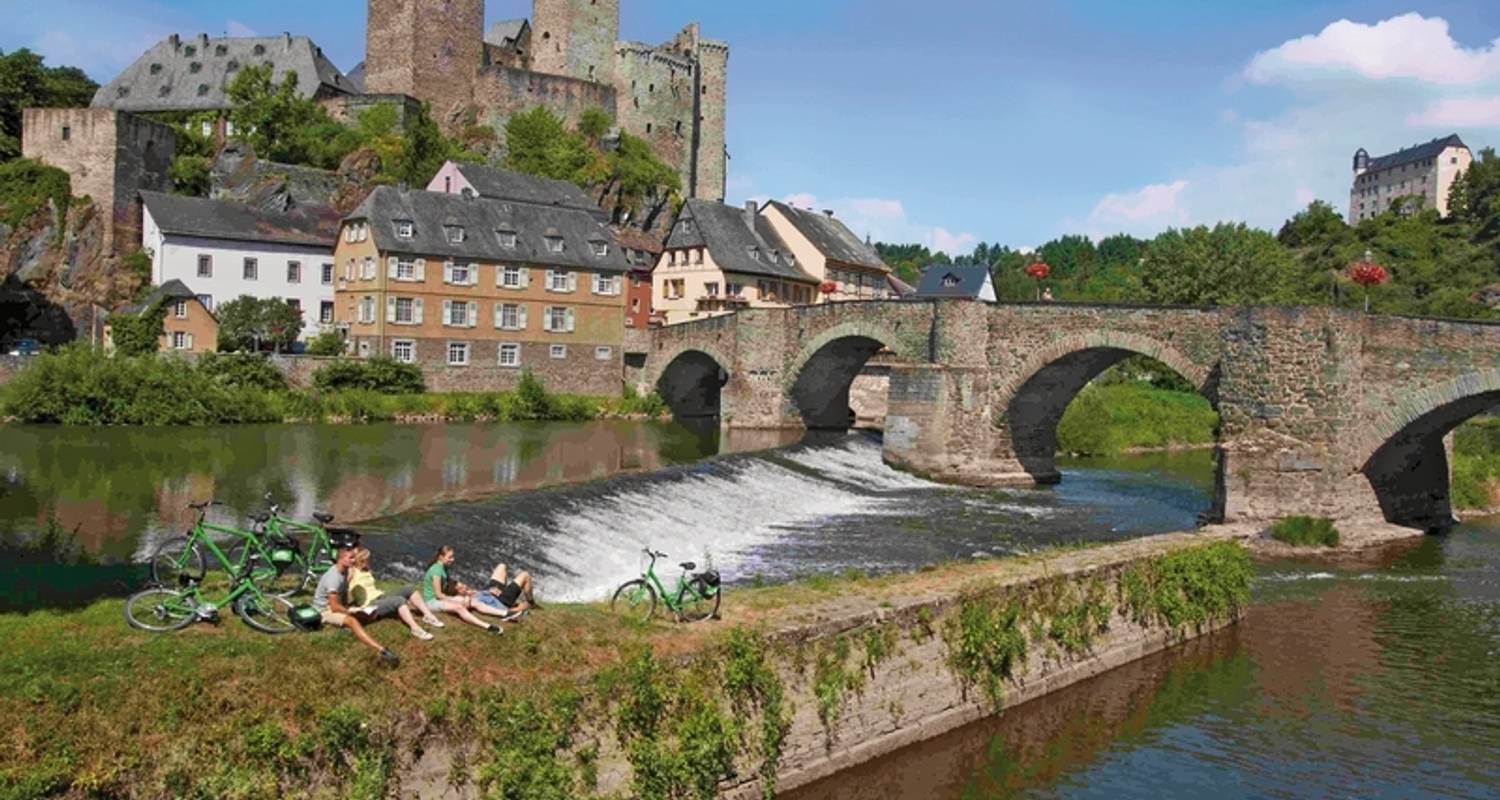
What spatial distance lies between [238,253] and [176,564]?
47213 mm

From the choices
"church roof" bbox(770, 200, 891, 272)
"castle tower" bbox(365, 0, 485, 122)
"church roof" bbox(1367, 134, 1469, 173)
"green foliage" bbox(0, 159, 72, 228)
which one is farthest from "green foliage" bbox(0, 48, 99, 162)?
"church roof" bbox(1367, 134, 1469, 173)

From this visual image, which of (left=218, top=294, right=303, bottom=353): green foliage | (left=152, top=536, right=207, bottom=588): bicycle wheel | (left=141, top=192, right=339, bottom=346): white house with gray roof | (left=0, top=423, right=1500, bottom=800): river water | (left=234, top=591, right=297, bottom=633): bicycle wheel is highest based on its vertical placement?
(left=141, top=192, right=339, bottom=346): white house with gray roof

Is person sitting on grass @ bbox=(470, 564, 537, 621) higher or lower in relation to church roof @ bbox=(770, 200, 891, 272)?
lower

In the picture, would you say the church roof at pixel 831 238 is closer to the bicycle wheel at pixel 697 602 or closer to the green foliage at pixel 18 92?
the green foliage at pixel 18 92

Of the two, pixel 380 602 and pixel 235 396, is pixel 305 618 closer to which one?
pixel 380 602

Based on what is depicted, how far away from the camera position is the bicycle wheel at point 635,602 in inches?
506

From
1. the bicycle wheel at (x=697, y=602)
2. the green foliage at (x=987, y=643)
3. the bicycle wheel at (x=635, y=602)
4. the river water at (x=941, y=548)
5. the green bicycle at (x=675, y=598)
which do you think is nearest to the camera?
the bicycle wheel at (x=635, y=602)

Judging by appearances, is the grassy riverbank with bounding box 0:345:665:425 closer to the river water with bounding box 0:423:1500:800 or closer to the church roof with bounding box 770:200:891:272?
the river water with bounding box 0:423:1500:800

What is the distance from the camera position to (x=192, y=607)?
10703 millimetres

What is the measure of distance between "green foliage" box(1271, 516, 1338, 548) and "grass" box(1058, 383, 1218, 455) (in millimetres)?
20782

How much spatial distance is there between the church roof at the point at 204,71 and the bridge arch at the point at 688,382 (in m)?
33.9

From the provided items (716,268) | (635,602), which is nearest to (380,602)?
(635,602)

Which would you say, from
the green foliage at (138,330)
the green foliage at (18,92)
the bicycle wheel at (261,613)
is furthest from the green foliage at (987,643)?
the green foliage at (18,92)

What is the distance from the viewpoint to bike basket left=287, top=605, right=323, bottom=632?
35.2 feet
